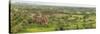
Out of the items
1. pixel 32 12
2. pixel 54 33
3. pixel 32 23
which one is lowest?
pixel 54 33

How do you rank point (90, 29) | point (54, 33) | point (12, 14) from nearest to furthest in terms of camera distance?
point (12, 14), point (54, 33), point (90, 29)

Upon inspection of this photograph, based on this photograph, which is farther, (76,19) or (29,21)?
(76,19)

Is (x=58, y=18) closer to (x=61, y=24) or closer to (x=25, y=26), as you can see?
(x=61, y=24)

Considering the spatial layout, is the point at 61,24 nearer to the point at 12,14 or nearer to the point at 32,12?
the point at 32,12

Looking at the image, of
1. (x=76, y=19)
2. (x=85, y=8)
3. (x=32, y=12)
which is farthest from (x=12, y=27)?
(x=85, y=8)

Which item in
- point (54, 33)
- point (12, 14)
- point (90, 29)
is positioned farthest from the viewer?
point (90, 29)

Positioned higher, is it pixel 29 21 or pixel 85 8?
pixel 85 8
